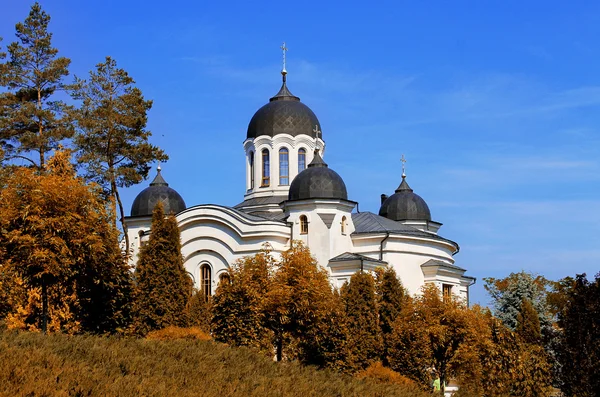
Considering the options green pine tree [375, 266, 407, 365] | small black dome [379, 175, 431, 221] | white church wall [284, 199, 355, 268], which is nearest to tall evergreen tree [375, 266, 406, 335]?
green pine tree [375, 266, 407, 365]

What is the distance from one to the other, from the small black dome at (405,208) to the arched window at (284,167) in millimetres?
6720

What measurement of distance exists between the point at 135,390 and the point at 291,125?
33.3 metres

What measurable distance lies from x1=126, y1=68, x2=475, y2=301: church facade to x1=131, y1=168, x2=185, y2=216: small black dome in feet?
0.20

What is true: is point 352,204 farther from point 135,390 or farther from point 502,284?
point 135,390

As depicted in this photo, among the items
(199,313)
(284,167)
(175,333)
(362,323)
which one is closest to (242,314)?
(175,333)

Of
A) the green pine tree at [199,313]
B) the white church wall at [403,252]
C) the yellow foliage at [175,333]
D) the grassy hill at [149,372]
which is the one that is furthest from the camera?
the white church wall at [403,252]

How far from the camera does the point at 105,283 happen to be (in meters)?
26.1

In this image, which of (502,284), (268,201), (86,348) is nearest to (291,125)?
(268,201)

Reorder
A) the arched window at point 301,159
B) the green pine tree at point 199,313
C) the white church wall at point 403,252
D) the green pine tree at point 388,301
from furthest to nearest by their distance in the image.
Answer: the arched window at point 301,159, the white church wall at point 403,252, the green pine tree at point 199,313, the green pine tree at point 388,301

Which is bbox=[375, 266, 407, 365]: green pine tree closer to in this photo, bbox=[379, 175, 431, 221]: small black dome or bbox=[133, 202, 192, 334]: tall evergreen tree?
bbox=[133, 202, 192, 334]: tall evergreen tree

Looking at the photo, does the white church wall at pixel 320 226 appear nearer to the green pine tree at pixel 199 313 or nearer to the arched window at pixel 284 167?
the arched window at pixel 284 167

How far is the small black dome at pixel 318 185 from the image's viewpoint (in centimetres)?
4066

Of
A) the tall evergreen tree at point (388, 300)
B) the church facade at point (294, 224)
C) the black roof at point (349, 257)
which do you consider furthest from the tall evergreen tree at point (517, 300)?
the tall evergreen tree at point (388, 300)

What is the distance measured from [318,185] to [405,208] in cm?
1034
